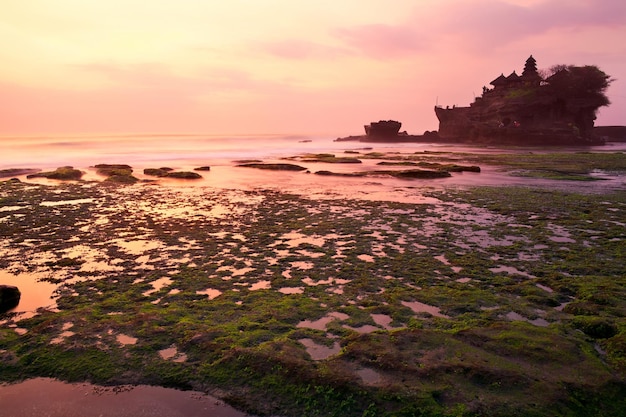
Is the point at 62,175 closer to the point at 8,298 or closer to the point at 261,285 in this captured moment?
the point at 8,298

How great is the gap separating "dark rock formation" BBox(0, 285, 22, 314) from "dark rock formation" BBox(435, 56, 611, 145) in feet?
355

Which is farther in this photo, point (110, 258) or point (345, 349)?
point (110, 258)

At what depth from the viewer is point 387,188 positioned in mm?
26422

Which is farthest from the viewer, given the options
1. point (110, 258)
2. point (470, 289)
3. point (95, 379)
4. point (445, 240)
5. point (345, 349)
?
point (445, 240)

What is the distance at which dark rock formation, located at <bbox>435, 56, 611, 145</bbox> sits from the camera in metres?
97.4

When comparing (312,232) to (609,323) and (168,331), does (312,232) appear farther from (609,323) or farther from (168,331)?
(609,323)

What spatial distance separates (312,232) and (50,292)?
798 cm

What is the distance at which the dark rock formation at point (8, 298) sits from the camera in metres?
7.79

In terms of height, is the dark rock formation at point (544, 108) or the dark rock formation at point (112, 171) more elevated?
the dark rock formation at point (544, 108)

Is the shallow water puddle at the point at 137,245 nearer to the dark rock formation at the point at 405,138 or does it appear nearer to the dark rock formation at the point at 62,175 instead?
the dark rock formation at the point at 62,175

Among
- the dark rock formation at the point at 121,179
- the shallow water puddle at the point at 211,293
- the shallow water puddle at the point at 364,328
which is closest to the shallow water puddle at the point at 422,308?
the shallow water puddle at the point at 364,328

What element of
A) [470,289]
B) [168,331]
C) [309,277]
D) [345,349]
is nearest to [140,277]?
[168,331]

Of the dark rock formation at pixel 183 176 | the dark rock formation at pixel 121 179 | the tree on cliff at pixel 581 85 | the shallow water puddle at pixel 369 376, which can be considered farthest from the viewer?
the tree on cliff at pixel 581 85

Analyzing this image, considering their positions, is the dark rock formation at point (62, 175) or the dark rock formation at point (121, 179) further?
the dark rock formation at point (62, 175)
